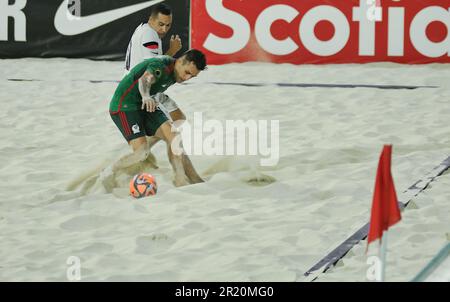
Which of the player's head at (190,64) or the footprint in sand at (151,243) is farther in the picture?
the player's head at (190,64)

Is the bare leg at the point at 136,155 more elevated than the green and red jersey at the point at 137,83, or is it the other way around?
the green and red jersey at the point at 137,83

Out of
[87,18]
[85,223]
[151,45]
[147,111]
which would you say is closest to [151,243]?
[85,223]

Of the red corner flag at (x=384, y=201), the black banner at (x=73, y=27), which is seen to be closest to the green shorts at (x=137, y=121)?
the red corner flag at (x=384, y=201)

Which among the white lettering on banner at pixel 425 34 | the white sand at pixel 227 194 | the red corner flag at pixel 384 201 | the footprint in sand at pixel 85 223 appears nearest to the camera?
the red corner flag at pixel 384 201

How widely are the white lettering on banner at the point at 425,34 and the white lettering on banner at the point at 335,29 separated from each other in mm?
993

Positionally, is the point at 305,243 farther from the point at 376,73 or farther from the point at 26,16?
the point at 26,16

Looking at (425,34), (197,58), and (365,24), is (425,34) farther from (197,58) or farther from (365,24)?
(197,58)

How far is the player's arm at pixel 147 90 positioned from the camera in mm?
7027

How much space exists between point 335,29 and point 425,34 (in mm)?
1318

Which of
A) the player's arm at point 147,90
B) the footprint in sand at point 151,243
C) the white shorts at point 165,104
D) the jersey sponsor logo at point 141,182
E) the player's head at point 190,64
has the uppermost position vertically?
the player's head at point 190,64

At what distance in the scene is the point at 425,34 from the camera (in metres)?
13.8

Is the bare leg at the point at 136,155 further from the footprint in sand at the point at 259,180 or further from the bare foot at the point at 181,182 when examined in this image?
the footprint in sand at the point at 259,180

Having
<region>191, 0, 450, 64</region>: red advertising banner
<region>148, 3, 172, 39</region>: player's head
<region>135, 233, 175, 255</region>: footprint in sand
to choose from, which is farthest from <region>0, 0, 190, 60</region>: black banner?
<region>135, 233, 175, 255</region>: footprint in sand
